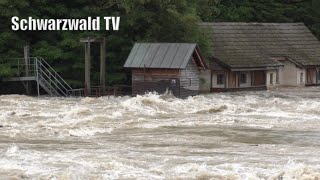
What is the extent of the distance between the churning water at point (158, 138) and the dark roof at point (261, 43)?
1056 centimetres

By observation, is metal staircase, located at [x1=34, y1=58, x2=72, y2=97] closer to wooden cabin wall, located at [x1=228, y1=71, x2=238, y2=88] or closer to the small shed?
the small shed

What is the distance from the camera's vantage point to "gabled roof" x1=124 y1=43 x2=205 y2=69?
42.1m

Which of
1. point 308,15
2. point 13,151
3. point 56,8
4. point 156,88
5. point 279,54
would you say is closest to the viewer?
point 13,151

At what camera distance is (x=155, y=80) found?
42.7 metres

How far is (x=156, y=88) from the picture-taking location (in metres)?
42.5

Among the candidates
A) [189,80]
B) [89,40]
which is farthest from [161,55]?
[89,40]

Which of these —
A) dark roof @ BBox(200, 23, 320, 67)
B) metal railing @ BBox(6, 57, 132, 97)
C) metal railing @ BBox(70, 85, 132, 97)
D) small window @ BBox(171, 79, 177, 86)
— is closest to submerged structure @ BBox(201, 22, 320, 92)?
dark roof @ BBox(200, 23, 320, 67)

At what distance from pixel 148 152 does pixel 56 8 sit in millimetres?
25394

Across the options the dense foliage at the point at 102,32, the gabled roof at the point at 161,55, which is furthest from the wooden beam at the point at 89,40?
the dense foliage at the point at 102,32

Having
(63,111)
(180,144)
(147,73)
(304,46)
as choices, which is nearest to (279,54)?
(304,46)

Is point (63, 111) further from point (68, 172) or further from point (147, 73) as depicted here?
point (68, 172)

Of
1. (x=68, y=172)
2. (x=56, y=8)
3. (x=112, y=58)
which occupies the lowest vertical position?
(x=68, y=172)

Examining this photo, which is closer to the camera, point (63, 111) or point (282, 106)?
point (63, 111)

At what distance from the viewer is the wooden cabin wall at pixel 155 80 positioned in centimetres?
4219
